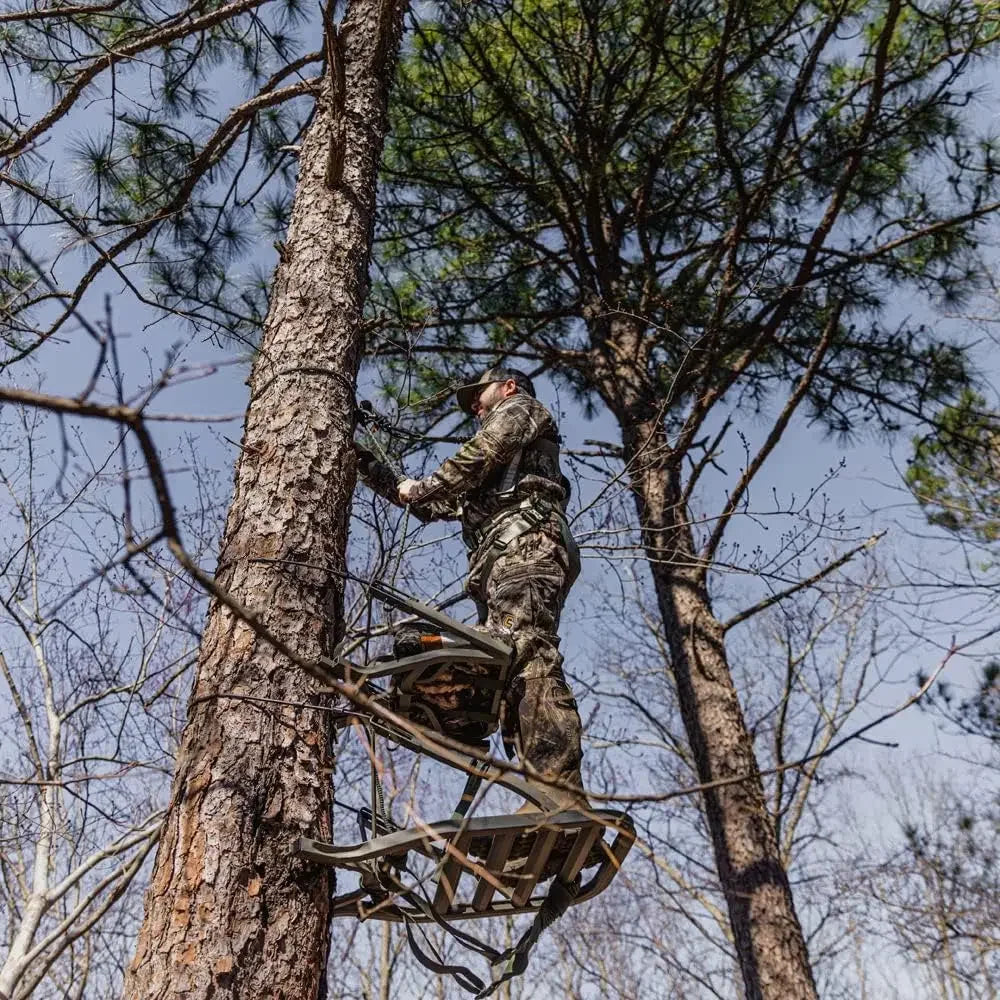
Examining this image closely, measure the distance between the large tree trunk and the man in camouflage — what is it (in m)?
0.35

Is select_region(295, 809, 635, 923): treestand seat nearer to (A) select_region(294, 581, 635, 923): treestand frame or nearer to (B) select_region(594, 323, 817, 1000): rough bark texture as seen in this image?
(A) select_region(294, 581, 635, 923): treestand frame

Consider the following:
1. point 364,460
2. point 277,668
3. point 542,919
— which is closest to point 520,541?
point 364,460

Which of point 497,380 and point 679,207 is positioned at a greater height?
point 679,207

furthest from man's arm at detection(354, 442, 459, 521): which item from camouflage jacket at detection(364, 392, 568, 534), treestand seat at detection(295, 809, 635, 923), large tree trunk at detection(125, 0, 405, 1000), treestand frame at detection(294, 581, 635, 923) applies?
treestand seat at detection(295, 809, 635, 923)

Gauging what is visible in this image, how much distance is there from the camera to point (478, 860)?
2.47 metres

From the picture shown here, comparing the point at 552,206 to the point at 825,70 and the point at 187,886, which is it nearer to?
the point at 825,70

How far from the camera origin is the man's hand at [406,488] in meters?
2.86

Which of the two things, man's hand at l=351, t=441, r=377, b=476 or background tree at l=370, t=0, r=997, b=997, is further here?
background tree at l=370, t=0, r=997, b=997

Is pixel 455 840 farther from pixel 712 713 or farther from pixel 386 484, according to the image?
pixel 712 713

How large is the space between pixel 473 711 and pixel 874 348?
487 centimetres

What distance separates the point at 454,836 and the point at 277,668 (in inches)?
23.7

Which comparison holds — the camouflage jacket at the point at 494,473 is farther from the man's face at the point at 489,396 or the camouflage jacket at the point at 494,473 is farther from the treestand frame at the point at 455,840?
the treestand frame at the point at 455,840

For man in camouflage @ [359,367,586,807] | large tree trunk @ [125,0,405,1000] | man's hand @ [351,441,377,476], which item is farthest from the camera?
man's hand @ [351,441,377,476]

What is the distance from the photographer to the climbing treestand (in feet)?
7.12
